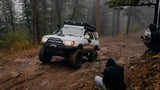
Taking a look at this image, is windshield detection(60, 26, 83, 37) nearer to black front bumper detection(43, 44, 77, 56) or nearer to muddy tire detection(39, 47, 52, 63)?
black front bumper detection(43, 44, 77, 56)

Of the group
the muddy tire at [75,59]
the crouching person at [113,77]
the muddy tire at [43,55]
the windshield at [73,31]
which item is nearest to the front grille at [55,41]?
the muddy tire at [43,55]

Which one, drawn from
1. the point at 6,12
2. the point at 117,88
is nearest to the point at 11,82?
the point at 117,88

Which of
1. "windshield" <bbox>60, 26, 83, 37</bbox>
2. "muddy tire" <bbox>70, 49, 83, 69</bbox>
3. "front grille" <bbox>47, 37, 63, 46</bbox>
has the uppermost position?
"windshield" <bbox>60, 26, 83, 37</bbox>

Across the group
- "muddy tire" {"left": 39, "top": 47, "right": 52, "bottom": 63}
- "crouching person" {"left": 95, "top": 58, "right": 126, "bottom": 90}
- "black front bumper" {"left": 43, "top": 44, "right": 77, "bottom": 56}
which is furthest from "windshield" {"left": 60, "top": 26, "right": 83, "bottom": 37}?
"crouching person" {"left": 95, "top": 58, "right": 126, "bottom": 90}

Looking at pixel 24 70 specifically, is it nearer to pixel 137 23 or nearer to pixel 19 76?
pixel 19 76

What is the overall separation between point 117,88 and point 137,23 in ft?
117

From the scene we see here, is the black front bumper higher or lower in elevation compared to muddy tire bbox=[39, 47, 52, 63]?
higher

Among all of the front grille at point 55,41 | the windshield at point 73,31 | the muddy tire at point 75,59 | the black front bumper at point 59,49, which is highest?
the windshield at point 73,31

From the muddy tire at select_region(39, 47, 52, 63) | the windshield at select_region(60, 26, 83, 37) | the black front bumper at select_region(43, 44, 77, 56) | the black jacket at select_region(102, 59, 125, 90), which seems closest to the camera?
the black jacket at select_region(102, 59, 125, 90)

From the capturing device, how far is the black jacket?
3.39 metres

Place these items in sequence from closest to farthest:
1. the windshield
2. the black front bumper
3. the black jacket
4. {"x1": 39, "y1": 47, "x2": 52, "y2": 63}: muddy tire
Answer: the black jacket
the black front bumper
{"x1": 39, "y1": 47, "x2": 52, "y2": 63}: muddy tire
the windshield

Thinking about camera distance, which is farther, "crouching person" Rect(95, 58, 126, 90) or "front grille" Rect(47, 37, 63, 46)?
"front grille" Rect(47, 37, 63, 46)

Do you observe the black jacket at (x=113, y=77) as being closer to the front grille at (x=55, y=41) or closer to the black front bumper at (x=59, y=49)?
the black front bumper at (x=59, y=49)

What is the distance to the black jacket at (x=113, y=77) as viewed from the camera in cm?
339
